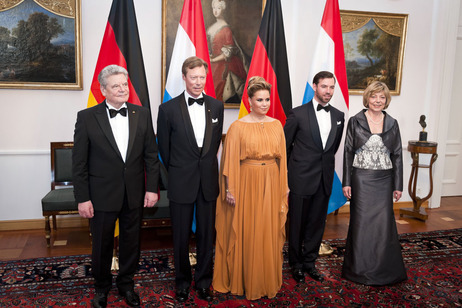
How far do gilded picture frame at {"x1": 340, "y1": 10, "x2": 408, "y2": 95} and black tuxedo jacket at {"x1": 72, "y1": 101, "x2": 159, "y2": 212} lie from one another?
3576 millimetres

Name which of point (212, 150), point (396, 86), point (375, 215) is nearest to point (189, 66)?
point (212, 150)

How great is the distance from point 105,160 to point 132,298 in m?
1.11

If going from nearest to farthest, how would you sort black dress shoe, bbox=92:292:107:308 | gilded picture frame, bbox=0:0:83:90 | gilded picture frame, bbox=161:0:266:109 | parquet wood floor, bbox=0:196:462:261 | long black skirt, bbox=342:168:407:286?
1. black dress shoe, bbox=92:292:107:308
2. long black skirt, bbox=342:168:407:286
3. parquet wood floor, bbox=0:196:462:261
4. gilded picture frame, bbox=0:0:83:90
5. gilded picture frame, bbox=161:0:266:109

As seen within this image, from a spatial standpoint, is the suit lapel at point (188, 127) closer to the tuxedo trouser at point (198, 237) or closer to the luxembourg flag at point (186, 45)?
the tuxedo trouser at point (198, 237)

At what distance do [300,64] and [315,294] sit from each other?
10.1 ft

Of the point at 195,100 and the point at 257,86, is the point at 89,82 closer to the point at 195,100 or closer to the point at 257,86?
the point at 195,100

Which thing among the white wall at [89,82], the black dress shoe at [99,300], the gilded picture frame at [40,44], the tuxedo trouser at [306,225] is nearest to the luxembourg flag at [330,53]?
the tuxedo trouser at [306,225]

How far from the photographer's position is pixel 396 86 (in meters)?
5.64

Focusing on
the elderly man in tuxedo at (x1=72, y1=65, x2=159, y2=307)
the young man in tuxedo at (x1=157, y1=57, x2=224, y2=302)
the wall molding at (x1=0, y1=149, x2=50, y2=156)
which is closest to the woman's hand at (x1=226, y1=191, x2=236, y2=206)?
the young man in tuxedo at (x1=157, y1=57, x2=224, y2=302)

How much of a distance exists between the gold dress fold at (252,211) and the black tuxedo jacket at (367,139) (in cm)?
74

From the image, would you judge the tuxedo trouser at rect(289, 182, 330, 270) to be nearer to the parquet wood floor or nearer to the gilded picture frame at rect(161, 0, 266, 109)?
the parquet wood floor

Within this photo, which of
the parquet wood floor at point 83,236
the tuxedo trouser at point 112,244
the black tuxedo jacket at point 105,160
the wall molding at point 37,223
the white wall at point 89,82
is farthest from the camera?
the wall molding at point 37,223

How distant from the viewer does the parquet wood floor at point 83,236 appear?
13.3ft

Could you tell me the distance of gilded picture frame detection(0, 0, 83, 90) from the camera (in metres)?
4.29
